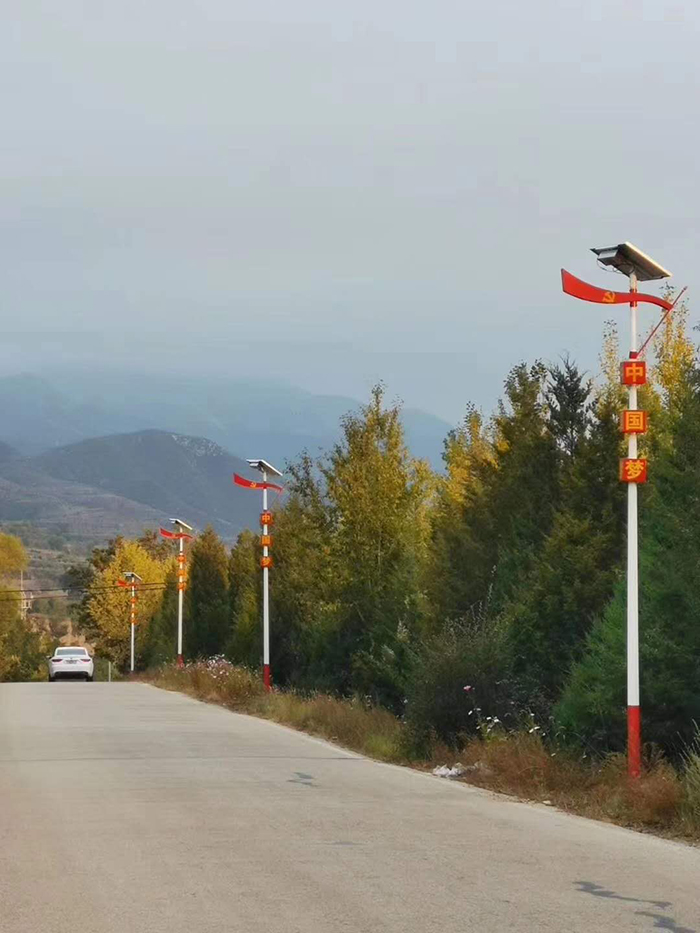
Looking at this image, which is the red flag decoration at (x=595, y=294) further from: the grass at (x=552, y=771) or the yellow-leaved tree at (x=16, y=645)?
the yellow-leaved tree at (x=16, y=645)

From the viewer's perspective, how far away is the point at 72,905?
30.3 feet

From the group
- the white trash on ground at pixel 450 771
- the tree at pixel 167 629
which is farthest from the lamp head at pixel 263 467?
the tree at pixel 167 629

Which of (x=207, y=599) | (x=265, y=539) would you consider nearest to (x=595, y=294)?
(x=265, y=539)

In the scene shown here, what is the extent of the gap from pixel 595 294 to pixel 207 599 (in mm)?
57671

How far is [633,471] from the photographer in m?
15.6

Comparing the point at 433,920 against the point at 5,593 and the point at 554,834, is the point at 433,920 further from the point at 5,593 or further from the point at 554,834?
the point at 5,593

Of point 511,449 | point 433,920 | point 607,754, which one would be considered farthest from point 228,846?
point 511,449

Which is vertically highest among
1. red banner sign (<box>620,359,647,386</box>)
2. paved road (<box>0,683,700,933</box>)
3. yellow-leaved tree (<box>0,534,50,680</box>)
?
red banner sign (<box>620,359,647,386</box>)

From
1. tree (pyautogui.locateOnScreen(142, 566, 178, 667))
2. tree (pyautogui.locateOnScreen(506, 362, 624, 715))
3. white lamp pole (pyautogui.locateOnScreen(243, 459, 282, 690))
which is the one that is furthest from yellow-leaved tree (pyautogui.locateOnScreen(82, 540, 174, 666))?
tree (pyautogui.locateOnScreen(506, 362, 624, 715))

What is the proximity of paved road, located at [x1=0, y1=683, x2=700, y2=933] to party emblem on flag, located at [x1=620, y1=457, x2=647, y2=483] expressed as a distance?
3.65 meters

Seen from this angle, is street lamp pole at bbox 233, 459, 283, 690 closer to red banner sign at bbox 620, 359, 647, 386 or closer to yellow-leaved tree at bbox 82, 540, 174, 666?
red banner sign at bbox 620, 359, 647, 386

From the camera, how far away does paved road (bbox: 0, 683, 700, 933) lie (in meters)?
8.83

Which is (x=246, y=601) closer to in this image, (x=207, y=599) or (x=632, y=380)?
(x=207, y=599)

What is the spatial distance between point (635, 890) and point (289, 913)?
2.49 meters
